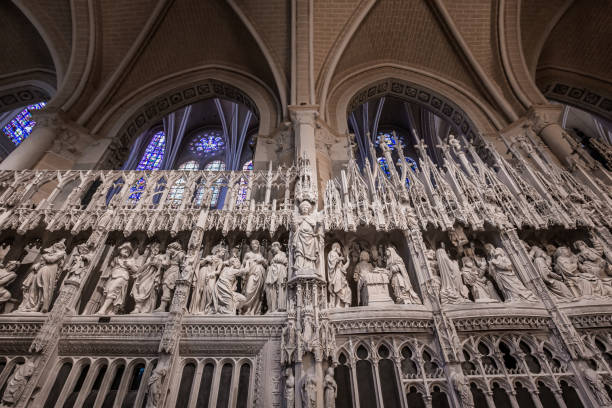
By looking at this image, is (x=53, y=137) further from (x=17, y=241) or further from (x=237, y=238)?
(x=237, y=238)

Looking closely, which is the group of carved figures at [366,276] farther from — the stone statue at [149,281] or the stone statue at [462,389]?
the stone statue at [149,281]

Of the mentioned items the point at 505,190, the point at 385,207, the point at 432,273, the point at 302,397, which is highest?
the point at 505,190

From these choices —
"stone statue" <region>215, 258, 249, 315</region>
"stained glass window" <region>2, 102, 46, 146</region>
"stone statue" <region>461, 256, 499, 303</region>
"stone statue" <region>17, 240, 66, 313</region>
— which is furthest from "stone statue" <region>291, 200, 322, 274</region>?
"stained glass window" <region>2, 102, 46, 146</region>

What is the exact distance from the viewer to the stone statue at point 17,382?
420 cm

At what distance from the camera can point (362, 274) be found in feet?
18.7

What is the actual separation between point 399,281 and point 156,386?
3716 mm

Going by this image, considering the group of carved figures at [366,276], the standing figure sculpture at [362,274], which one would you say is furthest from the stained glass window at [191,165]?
the standing figure sculpture at [362,274]

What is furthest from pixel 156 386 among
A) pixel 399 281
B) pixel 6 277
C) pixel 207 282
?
pixel 399 281

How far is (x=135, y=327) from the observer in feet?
16.5

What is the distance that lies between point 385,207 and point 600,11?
1261 centimetres

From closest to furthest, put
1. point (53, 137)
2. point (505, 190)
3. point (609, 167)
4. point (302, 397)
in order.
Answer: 1. point (302, 397)
2. point (505, 190)
3. point (609, 167)
4. point (53, 137)

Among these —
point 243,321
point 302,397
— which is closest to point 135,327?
point 243,321

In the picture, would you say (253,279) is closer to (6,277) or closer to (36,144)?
(6,277)

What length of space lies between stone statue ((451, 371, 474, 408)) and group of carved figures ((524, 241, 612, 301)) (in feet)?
7.55
